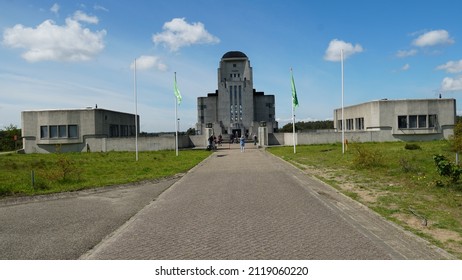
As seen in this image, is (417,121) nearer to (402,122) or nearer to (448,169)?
(402,122)

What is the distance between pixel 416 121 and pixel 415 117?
18.0 inches

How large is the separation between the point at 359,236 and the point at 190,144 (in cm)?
3894

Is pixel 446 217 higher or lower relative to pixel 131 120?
lower

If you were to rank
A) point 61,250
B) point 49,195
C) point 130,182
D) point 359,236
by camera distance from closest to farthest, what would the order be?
point 61,250 → point 359,236 → point 49,195 → point 130,182

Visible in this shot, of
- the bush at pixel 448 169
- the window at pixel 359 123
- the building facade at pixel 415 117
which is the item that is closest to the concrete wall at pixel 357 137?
the building facade at pixel 415 117

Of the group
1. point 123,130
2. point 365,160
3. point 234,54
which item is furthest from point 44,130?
point 234,54

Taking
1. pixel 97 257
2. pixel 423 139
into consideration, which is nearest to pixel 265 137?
pixel 423 139

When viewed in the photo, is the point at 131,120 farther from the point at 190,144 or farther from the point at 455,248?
the point at 455,248

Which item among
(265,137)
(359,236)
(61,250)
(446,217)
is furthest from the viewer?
(265,137)

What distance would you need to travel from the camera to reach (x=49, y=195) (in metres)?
12.1

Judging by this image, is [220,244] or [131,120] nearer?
[220,244]

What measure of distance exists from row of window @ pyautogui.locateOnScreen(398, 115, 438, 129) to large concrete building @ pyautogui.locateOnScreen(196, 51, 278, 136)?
25.2 metres

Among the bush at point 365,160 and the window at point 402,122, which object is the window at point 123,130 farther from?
the bush at point 365,160

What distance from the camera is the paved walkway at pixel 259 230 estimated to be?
19.6ft
